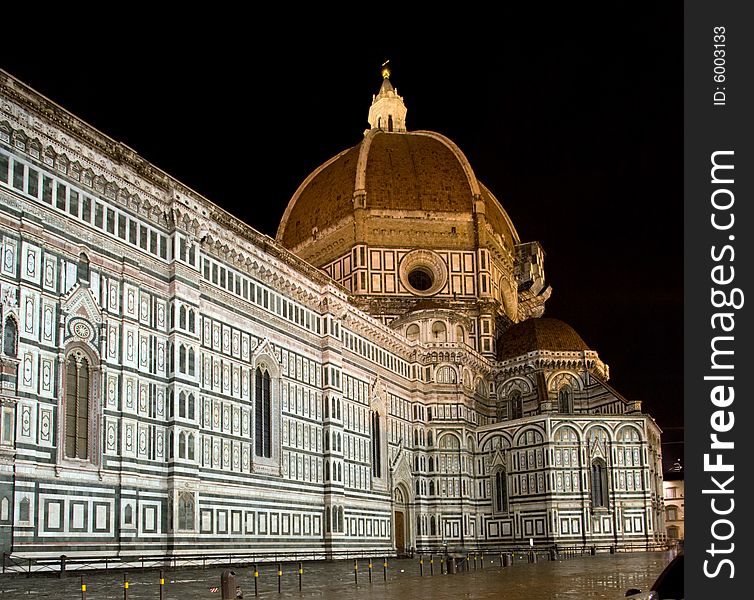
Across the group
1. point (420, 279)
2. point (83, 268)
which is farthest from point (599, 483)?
point (83, 268)

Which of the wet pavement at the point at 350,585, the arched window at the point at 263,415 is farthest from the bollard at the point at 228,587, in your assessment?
the arched window at the point at 263,415

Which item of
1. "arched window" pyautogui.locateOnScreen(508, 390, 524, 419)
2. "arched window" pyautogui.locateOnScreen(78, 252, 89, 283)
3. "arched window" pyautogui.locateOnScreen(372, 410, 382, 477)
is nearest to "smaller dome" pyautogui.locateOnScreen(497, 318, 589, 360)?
"arched window" pyautogui.locateOnScreen(508, 390, 524, 419)

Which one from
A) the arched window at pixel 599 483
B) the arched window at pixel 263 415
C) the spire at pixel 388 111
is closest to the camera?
the arched window at pixel 263 415

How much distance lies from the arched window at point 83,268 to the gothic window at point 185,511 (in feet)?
32.6

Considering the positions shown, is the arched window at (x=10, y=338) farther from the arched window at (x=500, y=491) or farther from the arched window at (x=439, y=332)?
the arched window at (x=500, y=491)

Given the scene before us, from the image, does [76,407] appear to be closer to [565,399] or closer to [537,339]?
[537,339]

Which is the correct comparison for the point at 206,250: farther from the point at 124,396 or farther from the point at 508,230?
the point at 508,230

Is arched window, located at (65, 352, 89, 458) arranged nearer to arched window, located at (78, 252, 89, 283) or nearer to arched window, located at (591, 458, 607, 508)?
arched window, located at (78, 252, 89, 283)

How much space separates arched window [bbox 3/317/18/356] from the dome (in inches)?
1762

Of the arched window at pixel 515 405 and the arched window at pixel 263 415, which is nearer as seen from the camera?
the arched window at pixel 263 415

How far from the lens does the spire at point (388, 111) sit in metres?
91.1

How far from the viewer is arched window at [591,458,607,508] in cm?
6638
